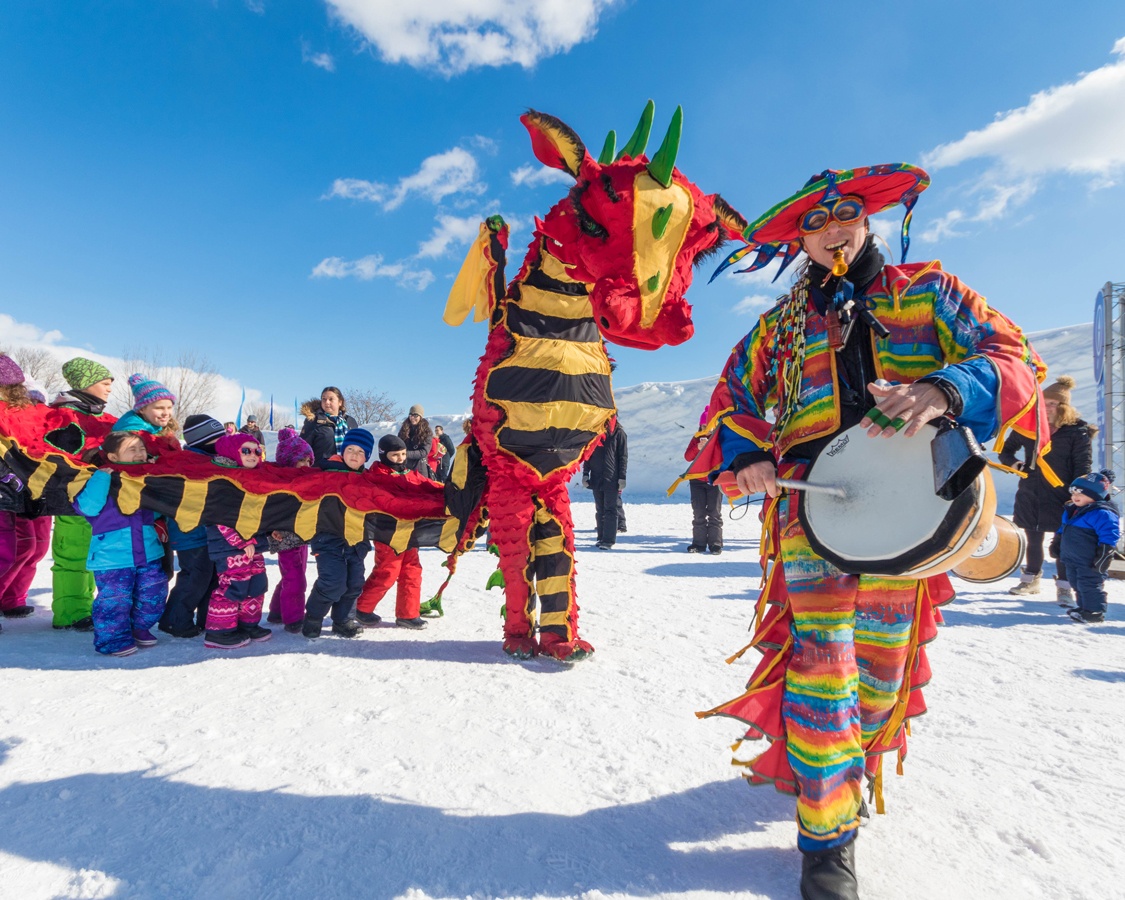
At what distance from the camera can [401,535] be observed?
10.4 ft

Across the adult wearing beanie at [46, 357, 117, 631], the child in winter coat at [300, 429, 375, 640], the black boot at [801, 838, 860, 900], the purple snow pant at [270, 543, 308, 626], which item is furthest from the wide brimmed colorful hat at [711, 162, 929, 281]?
the adult wearing beanie at [46, 357, 117, 631]

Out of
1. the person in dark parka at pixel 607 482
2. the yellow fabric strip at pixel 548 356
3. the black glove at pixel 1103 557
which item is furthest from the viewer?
the person in dark parka at pixel 607 482

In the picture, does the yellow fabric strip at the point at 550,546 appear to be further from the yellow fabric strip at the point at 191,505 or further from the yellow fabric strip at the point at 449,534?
the yellow fabric strip at the point at 191,505

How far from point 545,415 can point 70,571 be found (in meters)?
3.10

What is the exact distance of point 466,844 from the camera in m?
1.48

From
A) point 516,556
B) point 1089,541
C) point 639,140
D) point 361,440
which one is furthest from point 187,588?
point 1089,541

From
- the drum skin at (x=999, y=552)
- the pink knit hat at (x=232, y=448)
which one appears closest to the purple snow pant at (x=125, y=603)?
the pink knit hat at (x=232, y=448)

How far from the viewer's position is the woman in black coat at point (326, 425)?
17.6 ft

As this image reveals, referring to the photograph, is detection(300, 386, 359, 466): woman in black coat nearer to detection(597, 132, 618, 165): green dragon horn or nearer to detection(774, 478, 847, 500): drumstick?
detection(597, 132, 618, 165): green dragon horn

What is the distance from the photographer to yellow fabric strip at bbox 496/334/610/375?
2.67 meters

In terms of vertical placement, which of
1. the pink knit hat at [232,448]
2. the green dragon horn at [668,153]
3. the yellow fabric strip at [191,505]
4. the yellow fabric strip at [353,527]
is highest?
the green dragon horn at [668,153]

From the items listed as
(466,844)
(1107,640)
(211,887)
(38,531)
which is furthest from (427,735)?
(1107,640)

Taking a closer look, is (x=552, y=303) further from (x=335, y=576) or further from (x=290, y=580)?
(x=290, y=580)

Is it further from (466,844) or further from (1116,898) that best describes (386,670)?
(1116,898)
